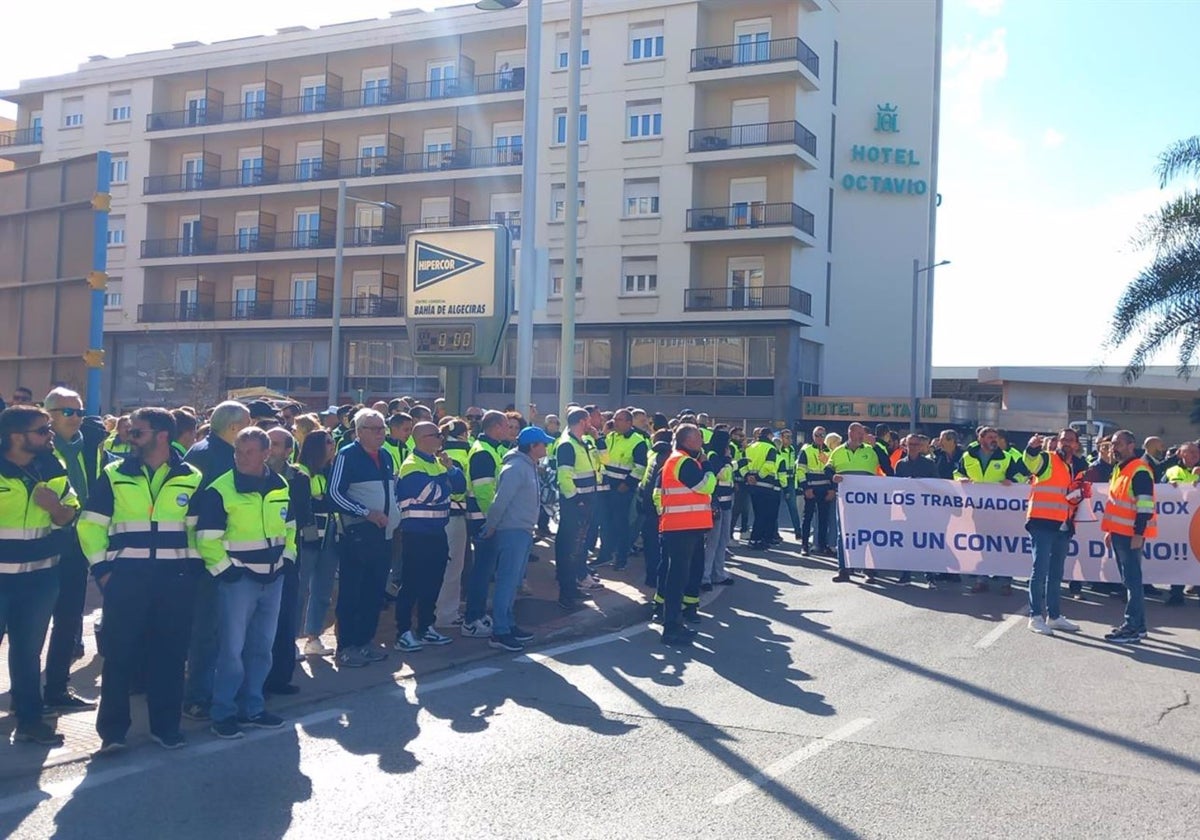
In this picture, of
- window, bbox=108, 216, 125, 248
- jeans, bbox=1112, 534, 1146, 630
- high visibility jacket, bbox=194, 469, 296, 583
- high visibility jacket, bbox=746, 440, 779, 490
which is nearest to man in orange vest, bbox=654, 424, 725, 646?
jeans, bbox=1112, 534, 1146, 630

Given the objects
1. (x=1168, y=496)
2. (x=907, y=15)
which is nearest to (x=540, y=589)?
(x=1168, y=496)

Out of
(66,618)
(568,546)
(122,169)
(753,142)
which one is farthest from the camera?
(122,169)

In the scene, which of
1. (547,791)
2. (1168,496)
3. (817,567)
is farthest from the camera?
(817,567)

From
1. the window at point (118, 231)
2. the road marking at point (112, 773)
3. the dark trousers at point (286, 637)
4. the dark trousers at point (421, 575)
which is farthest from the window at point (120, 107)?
the road marking at point (112, 773)

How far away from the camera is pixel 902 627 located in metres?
→ 11.0

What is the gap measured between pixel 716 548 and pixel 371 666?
536 cm

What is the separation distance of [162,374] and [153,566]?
44.7 metres

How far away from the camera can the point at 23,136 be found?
55969 millimetres

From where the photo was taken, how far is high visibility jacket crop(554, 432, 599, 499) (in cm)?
1154

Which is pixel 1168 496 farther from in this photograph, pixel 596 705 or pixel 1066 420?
pixel 1066 420

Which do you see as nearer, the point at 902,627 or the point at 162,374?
the point at 902,627

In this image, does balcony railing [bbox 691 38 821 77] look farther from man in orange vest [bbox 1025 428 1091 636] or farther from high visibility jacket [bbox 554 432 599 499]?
man in orange vest [bbox 1025 428 1091 636]

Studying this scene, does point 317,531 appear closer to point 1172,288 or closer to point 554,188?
point 1172,288

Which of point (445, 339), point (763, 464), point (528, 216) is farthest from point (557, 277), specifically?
point (445, 339)
